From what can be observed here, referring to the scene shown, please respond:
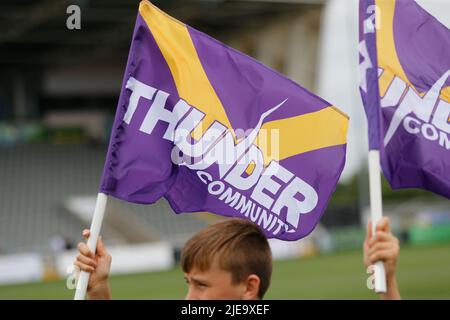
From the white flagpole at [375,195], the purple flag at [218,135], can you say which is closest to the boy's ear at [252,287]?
the white flagpole at [375,195]

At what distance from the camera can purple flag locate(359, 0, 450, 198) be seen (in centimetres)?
517

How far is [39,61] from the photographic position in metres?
45.5

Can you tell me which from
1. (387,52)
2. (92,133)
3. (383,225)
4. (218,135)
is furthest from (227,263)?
(92,133)

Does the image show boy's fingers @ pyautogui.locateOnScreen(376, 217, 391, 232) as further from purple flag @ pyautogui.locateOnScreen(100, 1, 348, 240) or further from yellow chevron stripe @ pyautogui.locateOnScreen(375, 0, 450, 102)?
purple flag @ pyautogui.locateOnScreen(100, 1, 348, 240)

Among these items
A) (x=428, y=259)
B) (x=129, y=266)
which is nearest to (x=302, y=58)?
(x=129, y=266)

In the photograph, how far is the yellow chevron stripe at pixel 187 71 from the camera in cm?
580

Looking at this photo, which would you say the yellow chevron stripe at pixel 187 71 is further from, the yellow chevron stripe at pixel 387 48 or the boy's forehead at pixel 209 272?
the boy's forehead at pixel 209 272

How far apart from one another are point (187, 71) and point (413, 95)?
140cm

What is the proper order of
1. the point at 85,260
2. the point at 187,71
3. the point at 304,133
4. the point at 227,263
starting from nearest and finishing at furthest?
the point at 227,263 → the point at 85,260 → the point at 304,133 → the point at 187,71

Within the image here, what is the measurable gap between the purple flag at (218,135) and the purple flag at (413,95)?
0.52 meters

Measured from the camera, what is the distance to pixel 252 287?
3.78 m

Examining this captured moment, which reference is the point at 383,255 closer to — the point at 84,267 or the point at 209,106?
the point at 84,267

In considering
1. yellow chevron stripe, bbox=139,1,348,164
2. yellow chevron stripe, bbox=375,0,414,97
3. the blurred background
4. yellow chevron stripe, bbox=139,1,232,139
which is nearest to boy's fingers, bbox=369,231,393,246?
yellow chevron stripe, bbox=375,0,414,97
